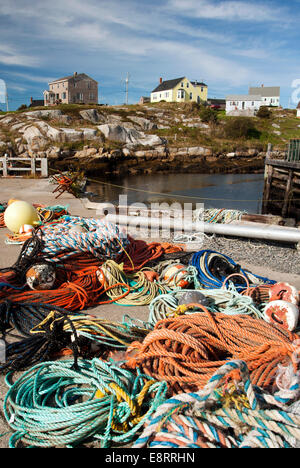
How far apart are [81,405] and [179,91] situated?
75.8 metres

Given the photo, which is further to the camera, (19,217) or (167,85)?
(167,85)

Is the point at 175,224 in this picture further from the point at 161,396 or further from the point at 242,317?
the point at 161,396

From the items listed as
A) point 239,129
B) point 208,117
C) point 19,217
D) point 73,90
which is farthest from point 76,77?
point 19,217

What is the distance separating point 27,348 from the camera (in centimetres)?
299

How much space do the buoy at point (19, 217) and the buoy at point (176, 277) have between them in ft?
10.4

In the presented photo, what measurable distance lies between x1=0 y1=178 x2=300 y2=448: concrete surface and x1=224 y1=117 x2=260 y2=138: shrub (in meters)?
42.3

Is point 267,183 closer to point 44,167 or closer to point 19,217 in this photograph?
point 44,167

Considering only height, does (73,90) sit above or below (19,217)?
above

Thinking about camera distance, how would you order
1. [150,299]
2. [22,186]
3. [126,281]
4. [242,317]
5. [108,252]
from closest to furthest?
1. [242,317]
2. [150,299]
3. [126,281]
4. [108,252]
5. [22,186]

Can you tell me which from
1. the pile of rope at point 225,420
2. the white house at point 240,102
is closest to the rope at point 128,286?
the pile of rope at point 225,420

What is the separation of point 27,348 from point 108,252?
196 cm

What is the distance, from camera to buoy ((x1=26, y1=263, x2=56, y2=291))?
13.1ft

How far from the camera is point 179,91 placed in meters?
70.8
